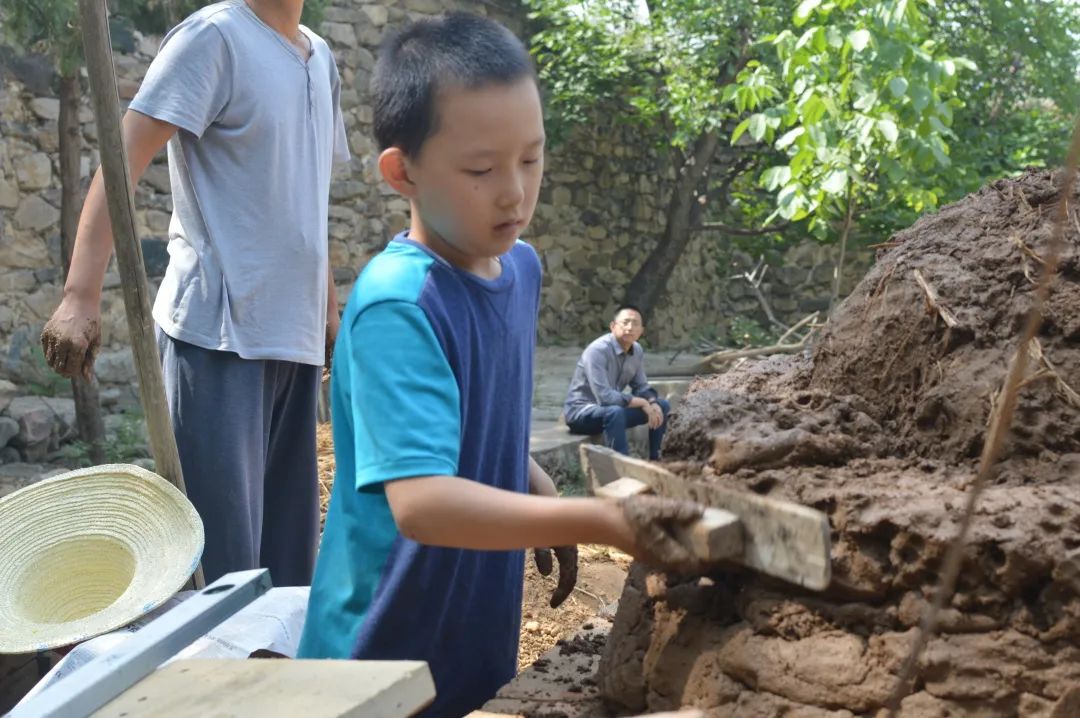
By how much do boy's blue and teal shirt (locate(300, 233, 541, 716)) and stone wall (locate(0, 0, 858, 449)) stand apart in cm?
501

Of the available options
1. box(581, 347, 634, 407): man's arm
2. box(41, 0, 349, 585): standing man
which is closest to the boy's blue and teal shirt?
box(41, 0, 349, 585): standing man

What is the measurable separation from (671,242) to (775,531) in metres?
11.0

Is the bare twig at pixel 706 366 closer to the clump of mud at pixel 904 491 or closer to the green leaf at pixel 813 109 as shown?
the green leaf at pixel 813 109

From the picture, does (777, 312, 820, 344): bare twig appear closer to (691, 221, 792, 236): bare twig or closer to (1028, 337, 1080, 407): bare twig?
(1028, 337, 1080, 407): bare twig

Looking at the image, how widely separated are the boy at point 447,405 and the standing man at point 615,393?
5320mm

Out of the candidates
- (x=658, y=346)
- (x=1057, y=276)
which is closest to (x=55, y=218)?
(x=1057, y=276)

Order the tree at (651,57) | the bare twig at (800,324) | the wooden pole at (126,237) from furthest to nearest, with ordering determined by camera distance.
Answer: the tree at (651,57)
the bare twig at (800,324)
the wooden pole at (126,237)

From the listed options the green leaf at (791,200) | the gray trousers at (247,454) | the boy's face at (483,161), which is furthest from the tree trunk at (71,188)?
the boy's face at (483,161)

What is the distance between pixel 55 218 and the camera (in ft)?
21.0

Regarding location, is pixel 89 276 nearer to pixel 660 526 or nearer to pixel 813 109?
pixel 660 526

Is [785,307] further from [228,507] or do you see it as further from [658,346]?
[228,507]

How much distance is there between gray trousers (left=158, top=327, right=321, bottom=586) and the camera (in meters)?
2.53

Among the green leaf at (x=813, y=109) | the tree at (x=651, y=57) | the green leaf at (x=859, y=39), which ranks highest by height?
the tree at (x=651, y=57)

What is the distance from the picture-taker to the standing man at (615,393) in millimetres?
7172
